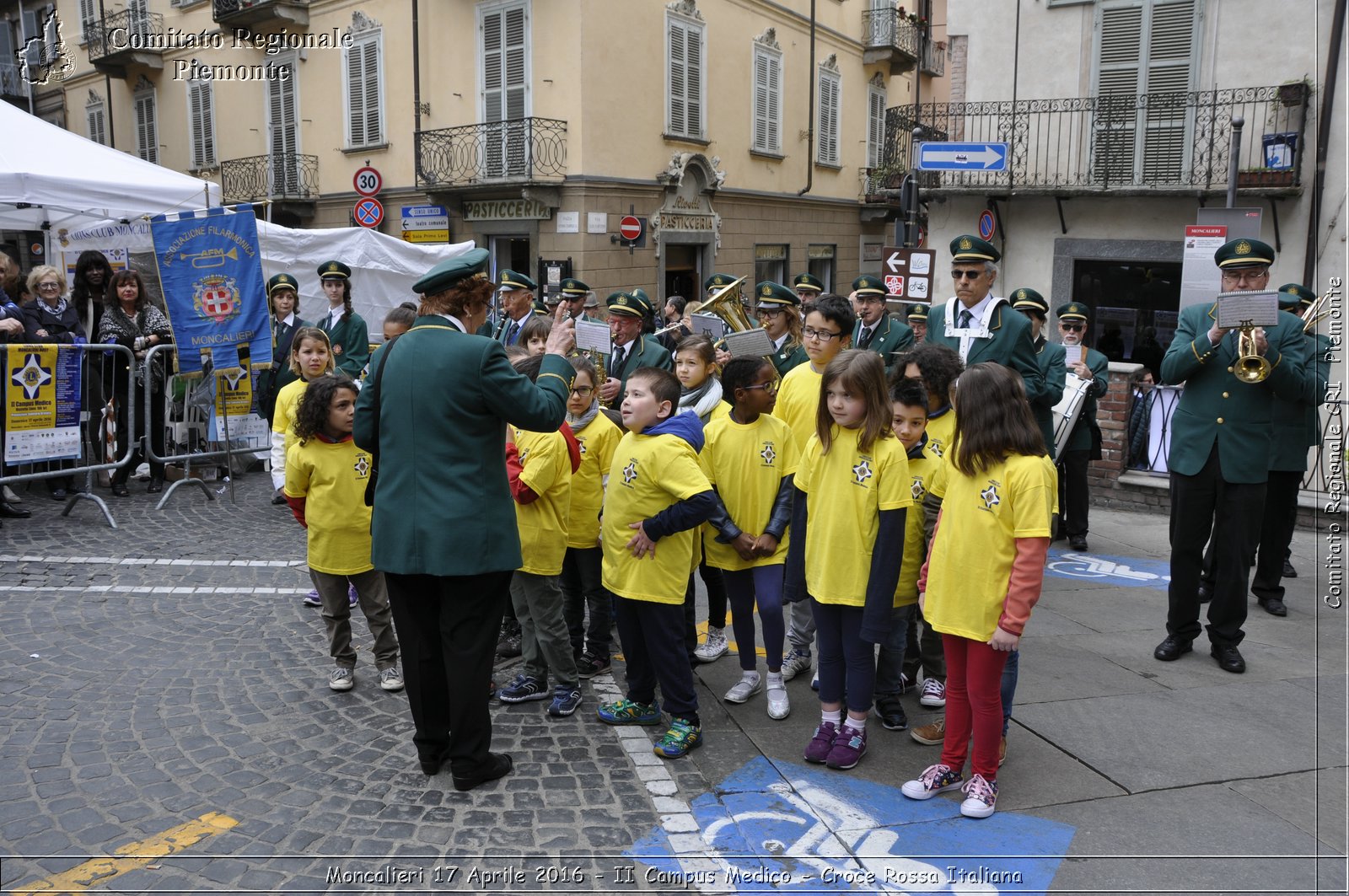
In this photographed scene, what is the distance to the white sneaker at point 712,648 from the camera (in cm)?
550

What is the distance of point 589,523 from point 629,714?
0.99 metres

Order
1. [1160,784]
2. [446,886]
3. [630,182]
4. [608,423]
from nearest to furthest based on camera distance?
[446,886]
[1160,784]
[608,423]
[630,182]

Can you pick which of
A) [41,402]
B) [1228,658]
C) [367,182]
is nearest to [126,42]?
[367,182]

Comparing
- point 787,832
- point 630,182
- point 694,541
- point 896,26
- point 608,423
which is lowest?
point 787,832

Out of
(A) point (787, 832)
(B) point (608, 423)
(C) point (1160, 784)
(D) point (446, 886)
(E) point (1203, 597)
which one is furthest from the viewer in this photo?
(E) point (1203, 597)

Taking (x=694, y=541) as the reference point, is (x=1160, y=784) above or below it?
below

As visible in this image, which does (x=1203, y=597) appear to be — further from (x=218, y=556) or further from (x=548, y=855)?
(x=218, y=556)

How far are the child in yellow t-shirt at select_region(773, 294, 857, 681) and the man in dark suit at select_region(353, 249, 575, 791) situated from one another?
1.66m

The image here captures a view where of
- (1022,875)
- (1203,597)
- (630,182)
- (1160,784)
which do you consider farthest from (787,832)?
(630,182)

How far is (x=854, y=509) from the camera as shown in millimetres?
4238

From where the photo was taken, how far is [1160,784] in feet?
13.4

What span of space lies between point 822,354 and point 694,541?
1363 mm

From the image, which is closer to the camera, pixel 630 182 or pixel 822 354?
pixel 822 354

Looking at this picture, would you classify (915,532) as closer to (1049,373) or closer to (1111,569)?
(1049,373)
